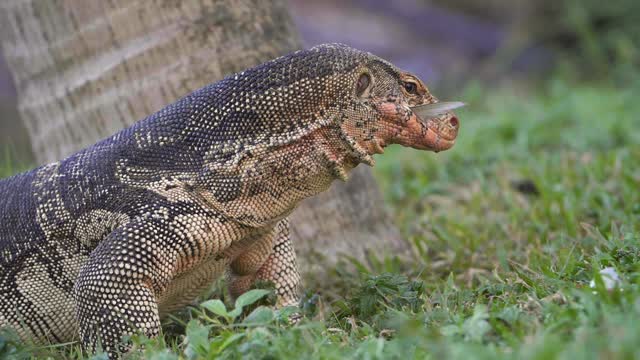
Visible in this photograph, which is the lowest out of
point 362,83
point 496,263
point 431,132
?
point 496,263

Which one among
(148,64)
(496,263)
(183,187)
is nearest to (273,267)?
(183,187)

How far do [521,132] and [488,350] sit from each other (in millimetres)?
5919

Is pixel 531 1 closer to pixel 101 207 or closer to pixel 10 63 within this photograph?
pixel 10 63

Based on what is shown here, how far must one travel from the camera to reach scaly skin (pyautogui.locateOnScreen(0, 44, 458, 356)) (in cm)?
358

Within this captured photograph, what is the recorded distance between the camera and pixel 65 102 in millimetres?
5582

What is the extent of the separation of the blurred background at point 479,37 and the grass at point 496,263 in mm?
2660

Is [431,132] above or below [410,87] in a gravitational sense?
below

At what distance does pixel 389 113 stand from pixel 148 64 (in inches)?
79.7

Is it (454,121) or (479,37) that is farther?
(479,37)

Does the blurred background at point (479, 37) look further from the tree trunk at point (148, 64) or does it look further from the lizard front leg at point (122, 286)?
the lizard front leg at point (122, 286)

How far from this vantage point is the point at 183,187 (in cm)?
371

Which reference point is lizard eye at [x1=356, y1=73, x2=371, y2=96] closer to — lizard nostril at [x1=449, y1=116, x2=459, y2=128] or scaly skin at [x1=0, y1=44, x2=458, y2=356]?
scaly skin at [x1=0, y1=44, x2=458, y2=356]

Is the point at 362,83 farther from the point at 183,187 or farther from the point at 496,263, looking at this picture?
the point at 496,263

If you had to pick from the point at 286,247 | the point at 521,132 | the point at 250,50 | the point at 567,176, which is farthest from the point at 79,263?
the point at 521,132
